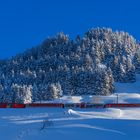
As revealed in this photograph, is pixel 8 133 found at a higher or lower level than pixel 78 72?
lower

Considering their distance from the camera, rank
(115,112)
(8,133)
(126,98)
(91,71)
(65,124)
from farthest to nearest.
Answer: (91,71) → (126,98) → (115,112) → (65,124) → (8,133)

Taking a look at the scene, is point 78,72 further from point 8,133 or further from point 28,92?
point 8,133

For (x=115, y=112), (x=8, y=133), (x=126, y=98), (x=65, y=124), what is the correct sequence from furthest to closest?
1. (x=126, y=98)
2. (x=115, y=112)
3. (x=65, y=124)
4. (x=8, y=133)

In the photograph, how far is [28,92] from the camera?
14488 cm

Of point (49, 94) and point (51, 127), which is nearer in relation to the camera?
point (51, 127)

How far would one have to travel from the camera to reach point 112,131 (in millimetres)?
39969

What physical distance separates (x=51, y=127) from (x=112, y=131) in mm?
4835

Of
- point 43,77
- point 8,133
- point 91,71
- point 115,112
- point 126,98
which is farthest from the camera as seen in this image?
point 43,77

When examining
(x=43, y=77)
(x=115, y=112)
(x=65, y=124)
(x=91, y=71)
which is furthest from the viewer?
(x=43, y=77)

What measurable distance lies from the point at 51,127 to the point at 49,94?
104800 mm

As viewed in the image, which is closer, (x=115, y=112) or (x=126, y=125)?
(x=126, y=125)

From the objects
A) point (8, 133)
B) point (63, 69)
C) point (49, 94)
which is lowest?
point (8, 133)

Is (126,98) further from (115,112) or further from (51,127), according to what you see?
(51,127)

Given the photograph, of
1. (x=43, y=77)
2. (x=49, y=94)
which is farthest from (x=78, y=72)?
(x=49, y=94)
